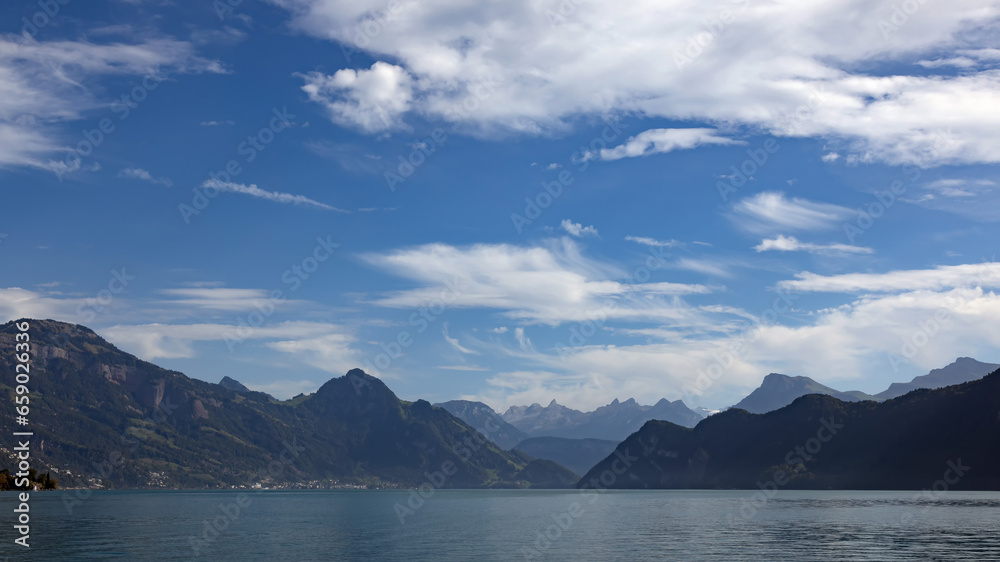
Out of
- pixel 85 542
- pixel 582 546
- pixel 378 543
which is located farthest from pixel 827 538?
pixel 85 542

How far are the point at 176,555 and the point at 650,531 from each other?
3302 inches

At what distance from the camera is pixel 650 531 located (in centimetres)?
13138

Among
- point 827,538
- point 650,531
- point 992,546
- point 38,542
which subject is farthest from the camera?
point 650,531

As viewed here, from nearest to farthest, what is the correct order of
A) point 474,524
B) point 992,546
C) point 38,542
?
point 992,546 < point 38,542 < point 474,524

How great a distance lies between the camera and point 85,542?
356ft

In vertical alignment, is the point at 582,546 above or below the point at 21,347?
below

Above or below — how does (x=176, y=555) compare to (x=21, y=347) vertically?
below

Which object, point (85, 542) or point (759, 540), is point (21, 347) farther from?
point (759, 540)

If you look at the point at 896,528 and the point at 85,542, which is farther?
the point at 896,528

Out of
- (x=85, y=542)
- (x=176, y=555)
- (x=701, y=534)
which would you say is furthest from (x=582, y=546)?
(x=85, y=542)

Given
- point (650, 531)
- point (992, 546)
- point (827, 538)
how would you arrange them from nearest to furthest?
1. point (992, 546)
2. point (827, 538)
3. point (650, 531)

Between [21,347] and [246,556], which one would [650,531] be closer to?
[246,556]

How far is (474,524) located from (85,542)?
267 feet

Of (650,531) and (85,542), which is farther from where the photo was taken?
(650,531)
